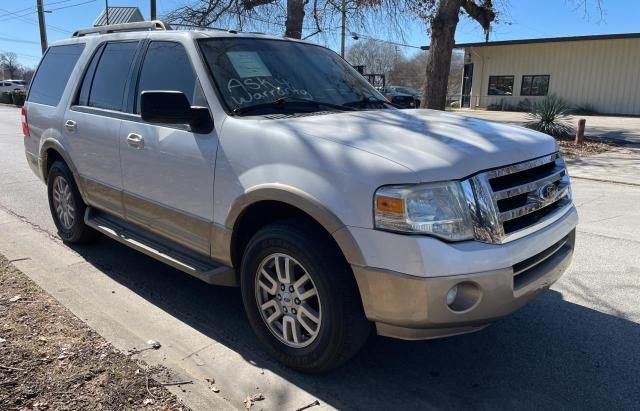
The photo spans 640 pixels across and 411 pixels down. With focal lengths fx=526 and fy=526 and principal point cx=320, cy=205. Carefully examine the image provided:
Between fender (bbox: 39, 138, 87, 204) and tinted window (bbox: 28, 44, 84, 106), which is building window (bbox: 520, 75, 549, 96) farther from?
fender (bbox: 39, 138, 87, 204)

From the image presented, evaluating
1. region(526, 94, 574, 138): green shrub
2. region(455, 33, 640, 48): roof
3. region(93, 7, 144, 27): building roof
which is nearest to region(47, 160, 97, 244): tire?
region(526, 94, 574, 138): green shrub

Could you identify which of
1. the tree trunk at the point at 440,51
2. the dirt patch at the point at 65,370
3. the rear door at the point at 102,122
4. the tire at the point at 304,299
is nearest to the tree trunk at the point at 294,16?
the tree trunk at the point at 440,51

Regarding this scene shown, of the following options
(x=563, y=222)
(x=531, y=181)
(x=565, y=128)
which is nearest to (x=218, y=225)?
(x=531, y=181)

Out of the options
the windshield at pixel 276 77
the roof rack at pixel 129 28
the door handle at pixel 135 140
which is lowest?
the door handle at pixel 135 140

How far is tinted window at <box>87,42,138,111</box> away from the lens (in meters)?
4.25

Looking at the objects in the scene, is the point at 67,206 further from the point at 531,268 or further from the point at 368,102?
the point at 531,268

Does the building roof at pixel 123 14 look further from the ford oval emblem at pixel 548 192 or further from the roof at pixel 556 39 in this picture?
the ford oval emblem at pixel 548 192

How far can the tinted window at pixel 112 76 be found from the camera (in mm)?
4250

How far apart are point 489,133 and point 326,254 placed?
4.16 ft

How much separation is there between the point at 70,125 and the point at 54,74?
3.28ft

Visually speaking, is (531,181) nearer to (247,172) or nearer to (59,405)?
(247,172)

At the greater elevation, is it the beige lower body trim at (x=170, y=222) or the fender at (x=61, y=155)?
the fender at (x=61, y=155)

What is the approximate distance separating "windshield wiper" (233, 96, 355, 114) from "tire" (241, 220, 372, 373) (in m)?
0.85

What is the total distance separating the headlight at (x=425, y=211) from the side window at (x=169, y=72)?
5.15ft
